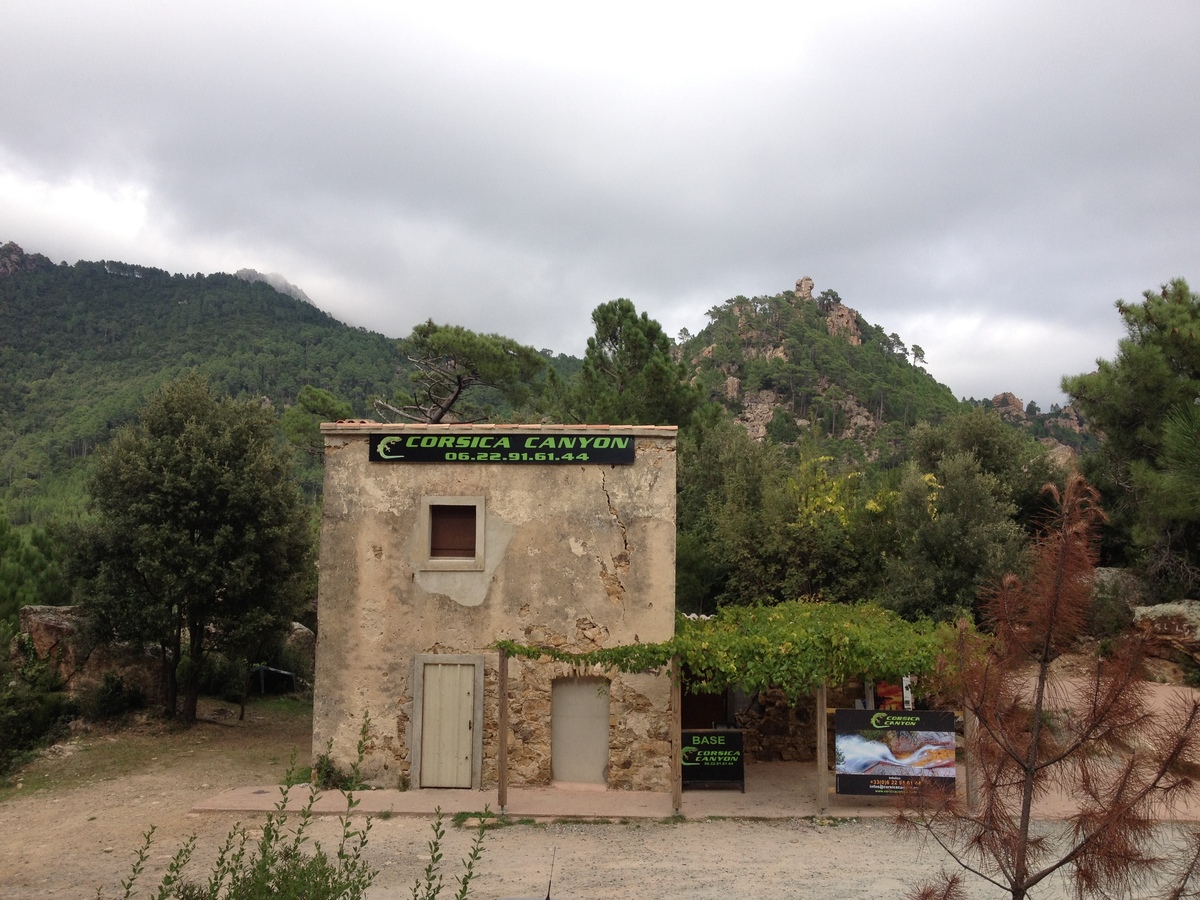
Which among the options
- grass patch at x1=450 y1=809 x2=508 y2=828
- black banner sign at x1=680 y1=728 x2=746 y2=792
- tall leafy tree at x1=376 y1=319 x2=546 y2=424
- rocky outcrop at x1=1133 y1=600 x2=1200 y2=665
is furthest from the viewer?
tall leafy tree at x1=376 y1=319 x2=546 y2=424

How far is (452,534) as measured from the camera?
1299 cm

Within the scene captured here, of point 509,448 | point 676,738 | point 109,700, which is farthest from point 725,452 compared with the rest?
point 109,700

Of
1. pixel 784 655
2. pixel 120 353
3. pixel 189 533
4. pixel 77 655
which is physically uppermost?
pixel 120 353

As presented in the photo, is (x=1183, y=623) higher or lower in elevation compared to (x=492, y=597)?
lower

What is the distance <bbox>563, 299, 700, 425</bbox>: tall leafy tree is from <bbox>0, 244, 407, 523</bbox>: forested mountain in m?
15.7

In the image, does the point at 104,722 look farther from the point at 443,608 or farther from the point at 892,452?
the point at 892,452

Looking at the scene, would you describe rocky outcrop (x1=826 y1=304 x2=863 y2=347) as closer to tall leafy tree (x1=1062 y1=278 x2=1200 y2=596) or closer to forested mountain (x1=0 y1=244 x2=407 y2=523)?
forested mountain (x1=0 y1=244 x2=407 y2=523)

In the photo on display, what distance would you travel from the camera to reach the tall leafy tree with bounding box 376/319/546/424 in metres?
27.8

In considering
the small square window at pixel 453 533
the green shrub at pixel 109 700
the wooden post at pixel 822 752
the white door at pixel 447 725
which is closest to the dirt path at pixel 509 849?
A: the wooden post at pixel 822 752

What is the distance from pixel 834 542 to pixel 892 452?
40.5 m

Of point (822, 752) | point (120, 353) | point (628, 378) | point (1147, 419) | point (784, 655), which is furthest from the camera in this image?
point (120, 353)

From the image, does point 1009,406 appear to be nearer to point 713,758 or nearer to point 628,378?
point 628,378

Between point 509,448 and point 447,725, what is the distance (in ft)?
14.2

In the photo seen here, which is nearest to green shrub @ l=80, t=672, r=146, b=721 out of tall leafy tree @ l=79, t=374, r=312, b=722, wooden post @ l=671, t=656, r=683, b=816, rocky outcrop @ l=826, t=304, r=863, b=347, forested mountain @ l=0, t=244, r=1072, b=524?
tall leafy tree @ l=79, t=374, r=312, b=722
